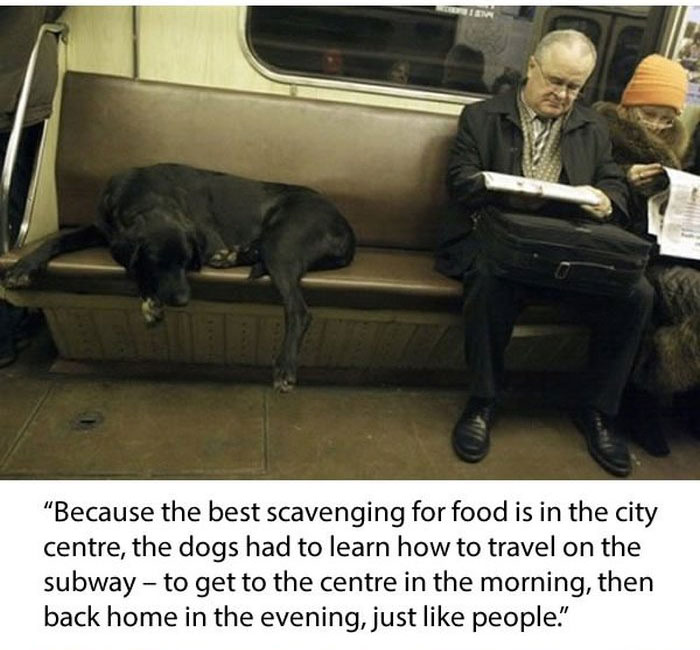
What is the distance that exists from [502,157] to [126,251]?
136cm

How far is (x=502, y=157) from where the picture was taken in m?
2.14

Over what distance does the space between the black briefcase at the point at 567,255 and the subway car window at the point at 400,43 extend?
1.02m

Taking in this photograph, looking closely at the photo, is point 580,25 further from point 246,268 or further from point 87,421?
point 87,421

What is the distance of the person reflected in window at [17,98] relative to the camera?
1814 mm

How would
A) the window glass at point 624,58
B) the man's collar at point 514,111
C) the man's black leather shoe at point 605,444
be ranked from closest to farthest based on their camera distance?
the man's black leather shoe at point 605,444 < the man's collar at point 514,111 < the window glass at point 624,58

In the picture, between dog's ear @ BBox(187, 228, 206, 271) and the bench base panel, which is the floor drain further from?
dog's ear @ BBox(187, 228, 206, 271)

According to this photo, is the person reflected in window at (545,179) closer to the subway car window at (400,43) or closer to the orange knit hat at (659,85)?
the orange knit hat at (659,85)

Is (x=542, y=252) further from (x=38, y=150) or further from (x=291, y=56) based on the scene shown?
(x=38, y=150)

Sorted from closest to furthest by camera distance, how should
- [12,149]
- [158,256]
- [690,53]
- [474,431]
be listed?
[158,256] → [12,149] → [474,431] → [690,53]

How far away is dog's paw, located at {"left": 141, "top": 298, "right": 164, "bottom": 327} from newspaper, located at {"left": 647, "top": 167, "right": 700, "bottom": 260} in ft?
5.73

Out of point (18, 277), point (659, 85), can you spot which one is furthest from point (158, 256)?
point (659, 85)

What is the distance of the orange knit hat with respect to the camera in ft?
7.37

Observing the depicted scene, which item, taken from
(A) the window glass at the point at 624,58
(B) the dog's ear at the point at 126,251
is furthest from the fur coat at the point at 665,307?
(B) the dog's ear at the point at 126,251

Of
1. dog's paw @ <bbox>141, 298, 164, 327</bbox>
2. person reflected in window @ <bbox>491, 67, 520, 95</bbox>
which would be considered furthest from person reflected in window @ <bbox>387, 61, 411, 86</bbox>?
dog's paw @ <bbox>141, 298, 164, 327</bbox>
